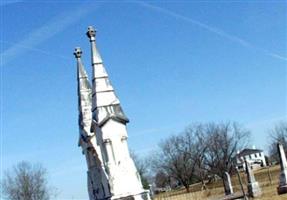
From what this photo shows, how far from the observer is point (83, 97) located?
830 inches

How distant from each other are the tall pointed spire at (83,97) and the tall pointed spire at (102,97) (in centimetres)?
212

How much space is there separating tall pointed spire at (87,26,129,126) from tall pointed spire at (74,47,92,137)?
2.12 meters

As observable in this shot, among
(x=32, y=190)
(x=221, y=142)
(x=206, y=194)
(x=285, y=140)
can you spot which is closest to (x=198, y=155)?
(x=221, y=142)

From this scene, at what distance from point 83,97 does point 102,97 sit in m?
3.05

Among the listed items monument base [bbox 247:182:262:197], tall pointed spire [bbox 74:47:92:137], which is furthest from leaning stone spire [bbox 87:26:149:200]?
monument base [bbox 247:182:262:197]

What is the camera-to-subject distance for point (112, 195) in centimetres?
1739

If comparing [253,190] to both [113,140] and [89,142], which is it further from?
[113,140]

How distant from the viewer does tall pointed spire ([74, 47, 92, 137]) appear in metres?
20.5

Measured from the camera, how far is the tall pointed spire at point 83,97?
20516 mm

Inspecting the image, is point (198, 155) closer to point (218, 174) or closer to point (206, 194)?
point (218, 174)

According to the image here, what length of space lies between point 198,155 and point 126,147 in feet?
223

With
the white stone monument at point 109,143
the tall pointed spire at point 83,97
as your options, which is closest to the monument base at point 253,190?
the white stone monument at point 109,143

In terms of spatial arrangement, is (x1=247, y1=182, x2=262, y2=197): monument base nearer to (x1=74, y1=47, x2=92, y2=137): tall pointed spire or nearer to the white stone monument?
the white stone monument

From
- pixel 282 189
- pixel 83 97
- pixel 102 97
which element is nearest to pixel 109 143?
pixel 102 97
